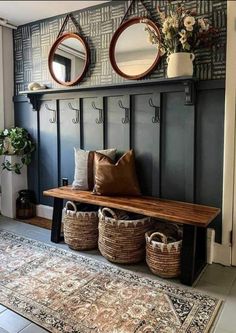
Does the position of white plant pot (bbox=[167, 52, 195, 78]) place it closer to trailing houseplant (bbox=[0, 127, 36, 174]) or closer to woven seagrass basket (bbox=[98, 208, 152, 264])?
woven seagrass basket (bbox=[98, 208, 152, 264])

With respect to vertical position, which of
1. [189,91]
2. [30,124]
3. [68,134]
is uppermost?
[189,91]

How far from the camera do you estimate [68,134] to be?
9.70 feet

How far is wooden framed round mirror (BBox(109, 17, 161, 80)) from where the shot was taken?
6.54 feet

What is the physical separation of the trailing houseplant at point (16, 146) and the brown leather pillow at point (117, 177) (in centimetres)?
110

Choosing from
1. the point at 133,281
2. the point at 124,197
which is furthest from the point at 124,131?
the point at 133,281

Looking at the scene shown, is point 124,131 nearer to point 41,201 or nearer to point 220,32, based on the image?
point 220,32

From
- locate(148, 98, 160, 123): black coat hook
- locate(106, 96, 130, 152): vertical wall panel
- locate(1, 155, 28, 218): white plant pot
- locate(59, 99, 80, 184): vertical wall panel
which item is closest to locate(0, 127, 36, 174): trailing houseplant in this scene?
locate(1, 155, 28, 218): white plant pot

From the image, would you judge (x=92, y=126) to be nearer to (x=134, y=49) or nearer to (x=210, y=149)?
(x=134, y=49)

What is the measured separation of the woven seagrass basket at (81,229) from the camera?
238 cm

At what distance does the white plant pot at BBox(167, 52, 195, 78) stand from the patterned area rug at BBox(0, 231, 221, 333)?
56.9 inches

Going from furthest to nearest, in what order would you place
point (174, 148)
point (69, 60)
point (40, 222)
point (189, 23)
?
point (40, 222) → point (69, 60) → point (174, 148) → point (189, 23)

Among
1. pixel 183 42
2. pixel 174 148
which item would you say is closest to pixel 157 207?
pixel 174 148

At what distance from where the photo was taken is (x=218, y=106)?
83.7 inches

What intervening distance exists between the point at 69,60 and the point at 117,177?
4.64ft
